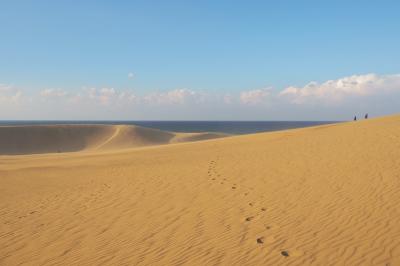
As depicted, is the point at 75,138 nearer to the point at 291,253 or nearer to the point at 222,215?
the point at 222,215

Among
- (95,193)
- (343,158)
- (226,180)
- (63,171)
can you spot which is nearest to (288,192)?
(226,180)

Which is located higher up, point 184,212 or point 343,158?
point 343,158

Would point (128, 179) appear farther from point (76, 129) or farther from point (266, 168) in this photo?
point (76, 129)

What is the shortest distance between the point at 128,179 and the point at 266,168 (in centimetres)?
488

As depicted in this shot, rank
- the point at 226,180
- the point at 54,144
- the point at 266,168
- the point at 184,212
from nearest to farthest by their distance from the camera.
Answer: the point at 184,212 < the point at 226,180 < the point at 266,168 < the point at 54,144

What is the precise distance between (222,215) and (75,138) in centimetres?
4840

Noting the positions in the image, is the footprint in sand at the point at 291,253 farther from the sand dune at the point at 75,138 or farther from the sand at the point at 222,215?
the sand dune at the point at 75,138

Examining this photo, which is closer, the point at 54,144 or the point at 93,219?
the point at 93,219

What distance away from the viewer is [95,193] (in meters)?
10.6

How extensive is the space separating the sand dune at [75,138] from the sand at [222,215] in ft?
120

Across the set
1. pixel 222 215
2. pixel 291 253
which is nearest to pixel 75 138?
pixel 222 215

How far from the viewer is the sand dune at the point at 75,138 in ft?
156

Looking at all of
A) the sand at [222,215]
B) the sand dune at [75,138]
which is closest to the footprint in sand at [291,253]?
the sand at [222,215]

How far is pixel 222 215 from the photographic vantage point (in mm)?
7328
